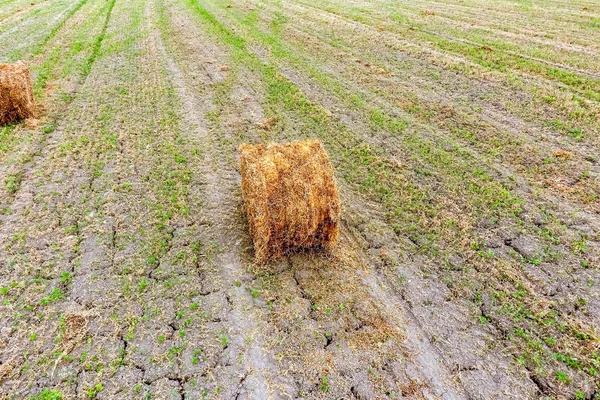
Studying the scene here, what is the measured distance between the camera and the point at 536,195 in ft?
24.3

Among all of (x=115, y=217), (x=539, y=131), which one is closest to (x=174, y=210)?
(x=115, y=217)

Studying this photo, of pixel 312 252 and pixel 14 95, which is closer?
pixel 312 252

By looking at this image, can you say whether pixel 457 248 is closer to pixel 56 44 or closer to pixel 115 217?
pixel 115 217

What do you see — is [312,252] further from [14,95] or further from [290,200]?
[14,95]

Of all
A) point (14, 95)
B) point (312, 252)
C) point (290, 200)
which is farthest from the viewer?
point (14, 95)

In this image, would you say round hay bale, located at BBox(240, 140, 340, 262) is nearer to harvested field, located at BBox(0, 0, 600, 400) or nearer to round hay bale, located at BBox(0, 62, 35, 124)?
harvested field, located at BBox(0, 0, 600, 400)

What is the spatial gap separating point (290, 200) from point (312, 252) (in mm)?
1002

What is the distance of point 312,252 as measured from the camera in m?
6.29

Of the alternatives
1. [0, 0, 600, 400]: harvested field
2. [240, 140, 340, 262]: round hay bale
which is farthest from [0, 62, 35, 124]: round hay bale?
[240, 140, 340, 262]: round hay bale

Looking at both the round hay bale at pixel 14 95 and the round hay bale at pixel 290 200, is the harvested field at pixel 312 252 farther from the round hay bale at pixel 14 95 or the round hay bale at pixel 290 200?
the round hay bale at pixel 14 95

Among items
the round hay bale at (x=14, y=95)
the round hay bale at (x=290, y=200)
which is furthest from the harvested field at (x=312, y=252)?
the round hay bale at (x=14, y=95)

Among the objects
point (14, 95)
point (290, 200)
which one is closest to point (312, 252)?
point (290, 200)

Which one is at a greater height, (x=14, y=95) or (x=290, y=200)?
(x=290, y=200)

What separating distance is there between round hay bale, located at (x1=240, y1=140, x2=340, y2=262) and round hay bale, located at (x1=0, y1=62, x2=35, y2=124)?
7612mm
